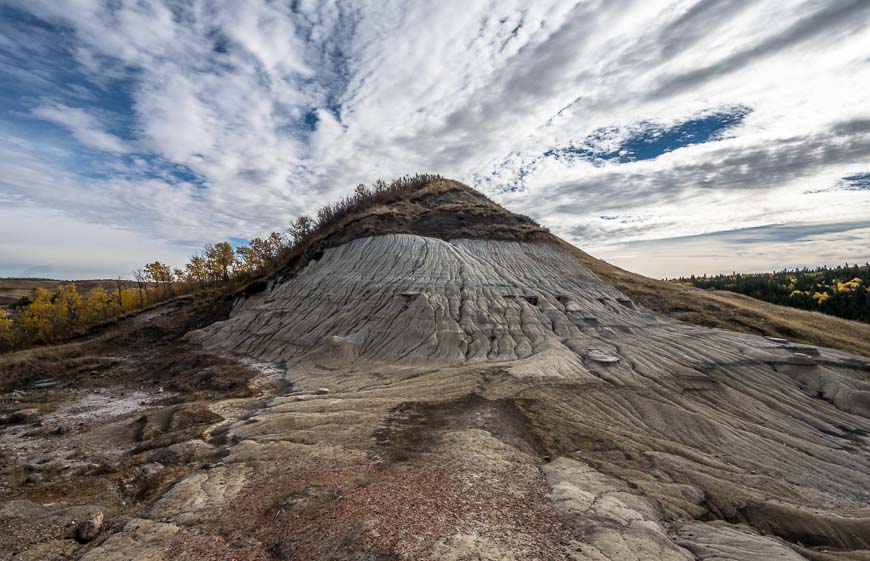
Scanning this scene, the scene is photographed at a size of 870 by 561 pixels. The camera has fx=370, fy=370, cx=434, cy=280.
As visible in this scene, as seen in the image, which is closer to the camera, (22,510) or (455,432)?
(22,510)

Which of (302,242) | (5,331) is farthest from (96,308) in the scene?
(302,242)

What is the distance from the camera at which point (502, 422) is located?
11234 mm

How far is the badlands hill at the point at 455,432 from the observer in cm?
608

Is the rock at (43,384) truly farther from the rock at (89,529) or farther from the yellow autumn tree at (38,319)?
the yellow autumn tree at (38,319)

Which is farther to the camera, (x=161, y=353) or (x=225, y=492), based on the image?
(x=161, y=353)

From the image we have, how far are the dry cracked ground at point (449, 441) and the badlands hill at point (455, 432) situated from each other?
7 centimetres

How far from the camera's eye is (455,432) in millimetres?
10445

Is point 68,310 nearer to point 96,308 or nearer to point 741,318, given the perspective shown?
point 96,308

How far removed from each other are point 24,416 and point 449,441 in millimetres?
17112

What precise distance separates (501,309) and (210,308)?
3111cm

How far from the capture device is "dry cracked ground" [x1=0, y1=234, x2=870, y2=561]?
6016mm

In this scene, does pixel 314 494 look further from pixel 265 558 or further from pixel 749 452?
pixel 749 452

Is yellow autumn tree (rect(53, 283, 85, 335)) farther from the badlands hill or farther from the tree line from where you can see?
the badlands hill

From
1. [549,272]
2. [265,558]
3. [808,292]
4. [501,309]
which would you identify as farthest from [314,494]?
[808,292]
